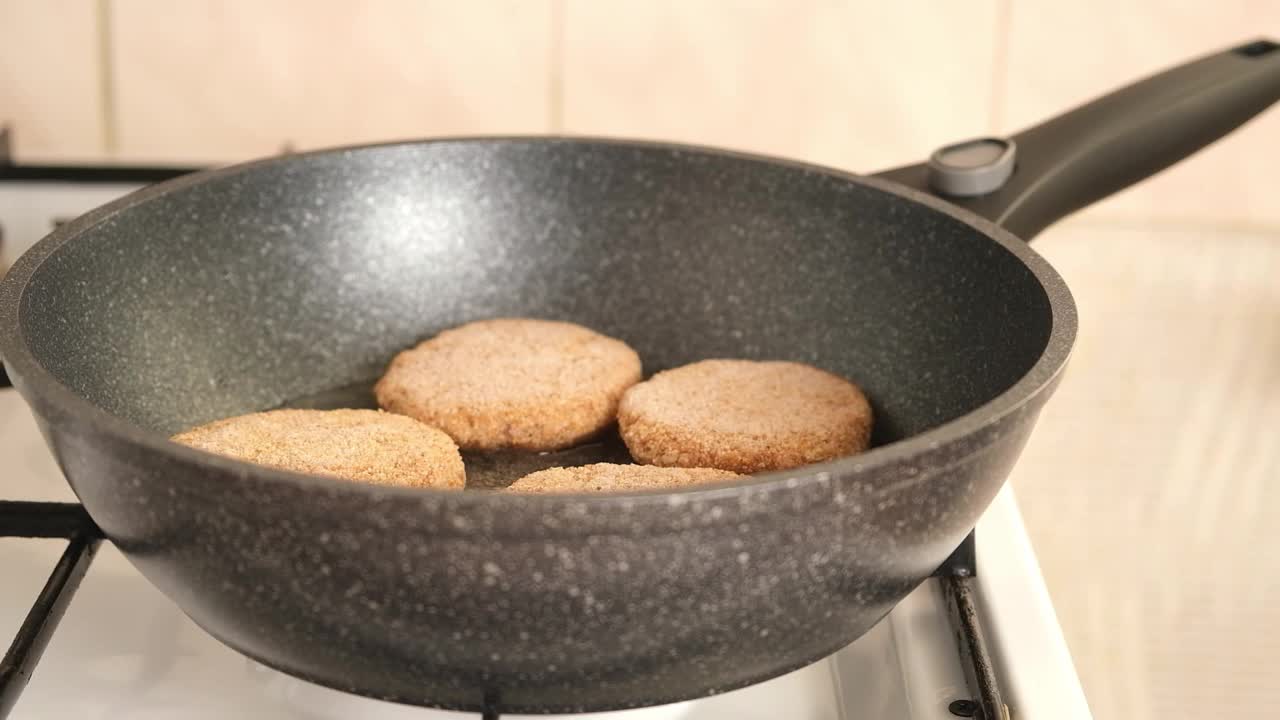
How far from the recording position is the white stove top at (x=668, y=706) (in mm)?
675

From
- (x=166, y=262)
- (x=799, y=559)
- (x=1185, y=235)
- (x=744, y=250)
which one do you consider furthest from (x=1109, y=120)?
(x=166, y=262)

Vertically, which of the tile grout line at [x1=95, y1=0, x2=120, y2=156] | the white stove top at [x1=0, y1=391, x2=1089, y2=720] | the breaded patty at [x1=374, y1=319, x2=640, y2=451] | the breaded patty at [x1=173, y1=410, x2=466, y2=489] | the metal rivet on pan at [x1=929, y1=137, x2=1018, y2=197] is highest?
the tile grout line at [x1=95, y1=0, x2=120, y2=156]

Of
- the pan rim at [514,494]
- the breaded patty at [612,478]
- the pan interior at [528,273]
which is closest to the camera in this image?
the pan rim at [514,494]

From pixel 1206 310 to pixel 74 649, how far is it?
1043 millimetres

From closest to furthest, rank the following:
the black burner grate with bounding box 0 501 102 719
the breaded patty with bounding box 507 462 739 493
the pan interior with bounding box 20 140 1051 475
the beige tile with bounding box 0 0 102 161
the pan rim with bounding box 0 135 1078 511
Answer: the pan rim with bounding box 0 135 1078 511 → the black burner grate with bounding box 0 501 102 719 → the breaded patty with bounding box 507 462 739 493 → the pan interior with bounding box 20 140 1051 475 → the beige tile with bounding box 0 0 102 161

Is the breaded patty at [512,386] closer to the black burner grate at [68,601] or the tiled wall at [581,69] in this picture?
the black burner grate at [68,601]

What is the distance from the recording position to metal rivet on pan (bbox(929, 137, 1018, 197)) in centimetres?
90

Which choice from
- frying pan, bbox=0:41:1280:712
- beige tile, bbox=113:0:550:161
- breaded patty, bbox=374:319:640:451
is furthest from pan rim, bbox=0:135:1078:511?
beige tile, bbox=113:0:550:161

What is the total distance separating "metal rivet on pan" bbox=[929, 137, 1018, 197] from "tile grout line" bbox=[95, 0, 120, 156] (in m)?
0.78

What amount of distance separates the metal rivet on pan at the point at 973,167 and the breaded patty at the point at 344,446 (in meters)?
0.38

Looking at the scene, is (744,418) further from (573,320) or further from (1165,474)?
(1165,474)

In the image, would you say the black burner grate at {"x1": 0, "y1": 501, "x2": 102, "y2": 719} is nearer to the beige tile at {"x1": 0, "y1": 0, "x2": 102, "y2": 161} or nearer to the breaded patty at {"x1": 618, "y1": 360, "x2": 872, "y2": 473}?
the breaded patty at {"x1": 618, "y1": 360, "x2": 872, "y2": 473}

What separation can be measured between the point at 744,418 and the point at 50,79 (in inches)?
31.2

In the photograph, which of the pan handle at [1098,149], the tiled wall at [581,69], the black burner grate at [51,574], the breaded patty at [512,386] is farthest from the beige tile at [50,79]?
the pan handle at [1098,149]
